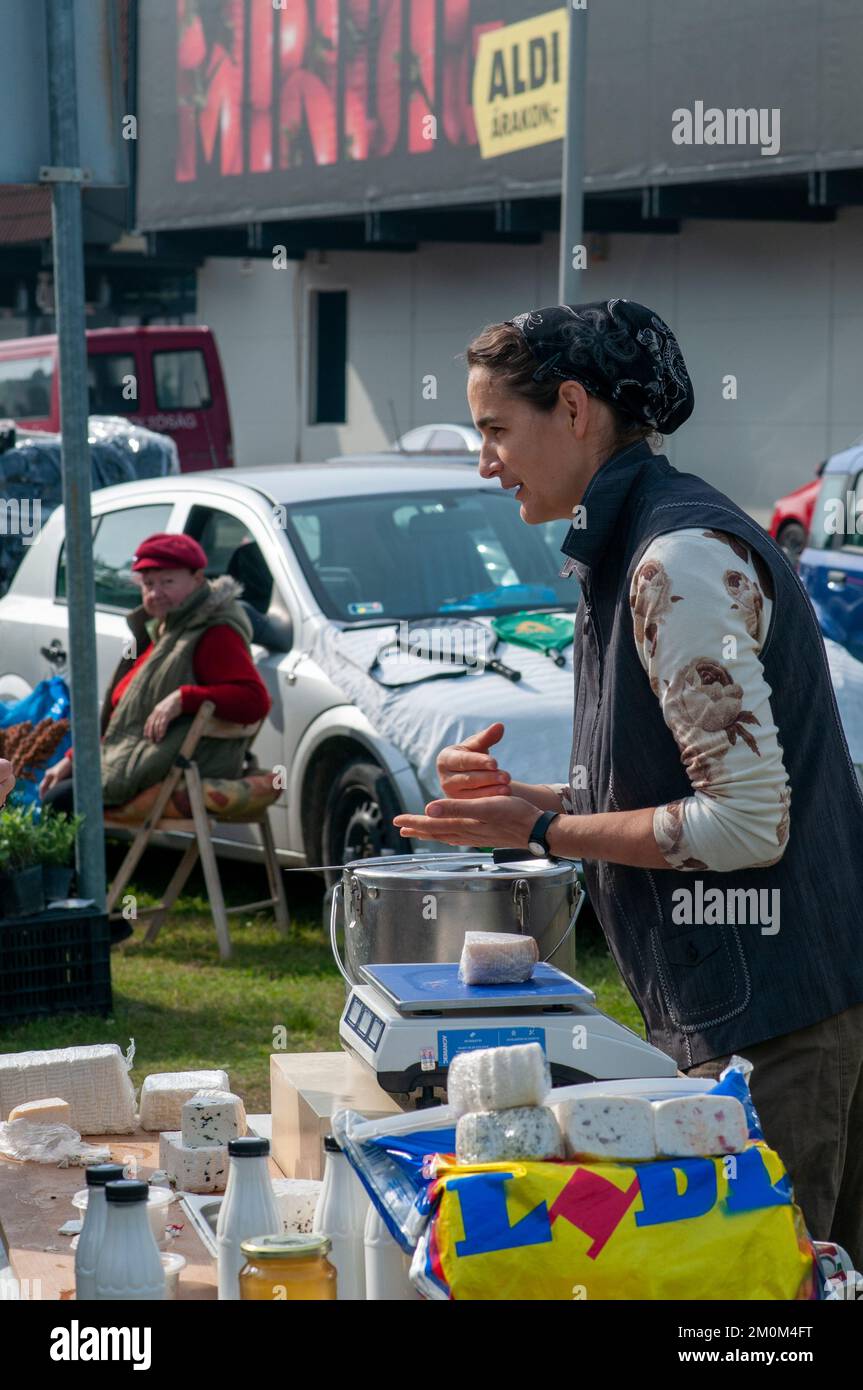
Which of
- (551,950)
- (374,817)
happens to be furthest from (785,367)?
(551,950)

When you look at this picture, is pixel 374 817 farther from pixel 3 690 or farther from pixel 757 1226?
pixel 757 1226

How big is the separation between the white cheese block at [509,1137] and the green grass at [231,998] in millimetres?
3360

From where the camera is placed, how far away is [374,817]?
719cm

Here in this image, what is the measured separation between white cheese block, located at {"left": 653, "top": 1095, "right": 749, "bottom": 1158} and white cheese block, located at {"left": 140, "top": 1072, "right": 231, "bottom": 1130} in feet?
4.72

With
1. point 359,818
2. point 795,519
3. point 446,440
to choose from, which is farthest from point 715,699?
point 446,440

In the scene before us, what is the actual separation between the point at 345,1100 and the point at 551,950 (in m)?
0.55

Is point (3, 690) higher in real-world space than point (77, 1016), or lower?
higher

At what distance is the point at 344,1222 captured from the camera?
2.32 m

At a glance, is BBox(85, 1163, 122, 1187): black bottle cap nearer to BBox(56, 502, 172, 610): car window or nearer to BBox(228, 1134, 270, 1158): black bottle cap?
BBox(228, 1134, 270, 1158): black bottle cap

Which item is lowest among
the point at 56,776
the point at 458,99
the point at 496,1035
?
the point at 56,776

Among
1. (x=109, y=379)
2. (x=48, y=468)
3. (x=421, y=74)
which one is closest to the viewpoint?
(x=48, y=468)

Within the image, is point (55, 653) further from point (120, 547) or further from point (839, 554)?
point (839, 554)

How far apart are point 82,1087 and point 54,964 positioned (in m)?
3.00
